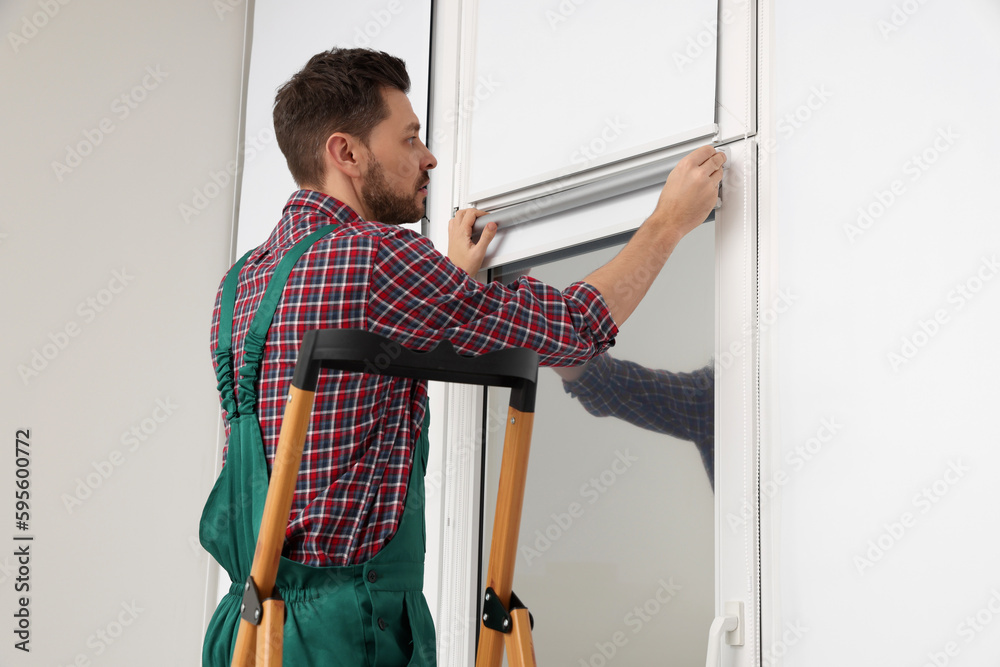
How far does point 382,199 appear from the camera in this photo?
60.9 inches

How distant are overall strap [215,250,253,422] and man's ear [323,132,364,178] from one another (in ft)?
0.88

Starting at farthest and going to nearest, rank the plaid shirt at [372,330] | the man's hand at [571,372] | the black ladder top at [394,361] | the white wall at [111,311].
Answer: the white wall at [111,311] → the man's hand at [571,372] → the plaid shirt at [372,330] → the black ladder top at [394,361]

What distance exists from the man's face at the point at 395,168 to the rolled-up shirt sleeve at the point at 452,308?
306 mm

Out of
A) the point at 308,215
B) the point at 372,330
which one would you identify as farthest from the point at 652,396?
the point at 308,215

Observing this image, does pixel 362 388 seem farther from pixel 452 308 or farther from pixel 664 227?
pixel 664 227

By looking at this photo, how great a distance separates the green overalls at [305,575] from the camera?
1175 millimetres

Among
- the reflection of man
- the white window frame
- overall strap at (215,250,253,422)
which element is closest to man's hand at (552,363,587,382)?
the reflection of man

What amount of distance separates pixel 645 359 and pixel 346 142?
650 mm

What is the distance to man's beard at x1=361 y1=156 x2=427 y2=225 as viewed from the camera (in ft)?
5.05

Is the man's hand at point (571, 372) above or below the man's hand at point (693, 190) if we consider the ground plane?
below

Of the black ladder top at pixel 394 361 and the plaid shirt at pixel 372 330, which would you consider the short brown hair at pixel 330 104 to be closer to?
the plaid shirt at pixel 372 330

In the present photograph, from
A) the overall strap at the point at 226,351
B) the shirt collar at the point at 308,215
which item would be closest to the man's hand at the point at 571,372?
the shirt collar at the point at 308,215

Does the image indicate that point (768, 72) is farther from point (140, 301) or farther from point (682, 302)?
point (140, 301)

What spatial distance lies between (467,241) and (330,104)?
395mm
